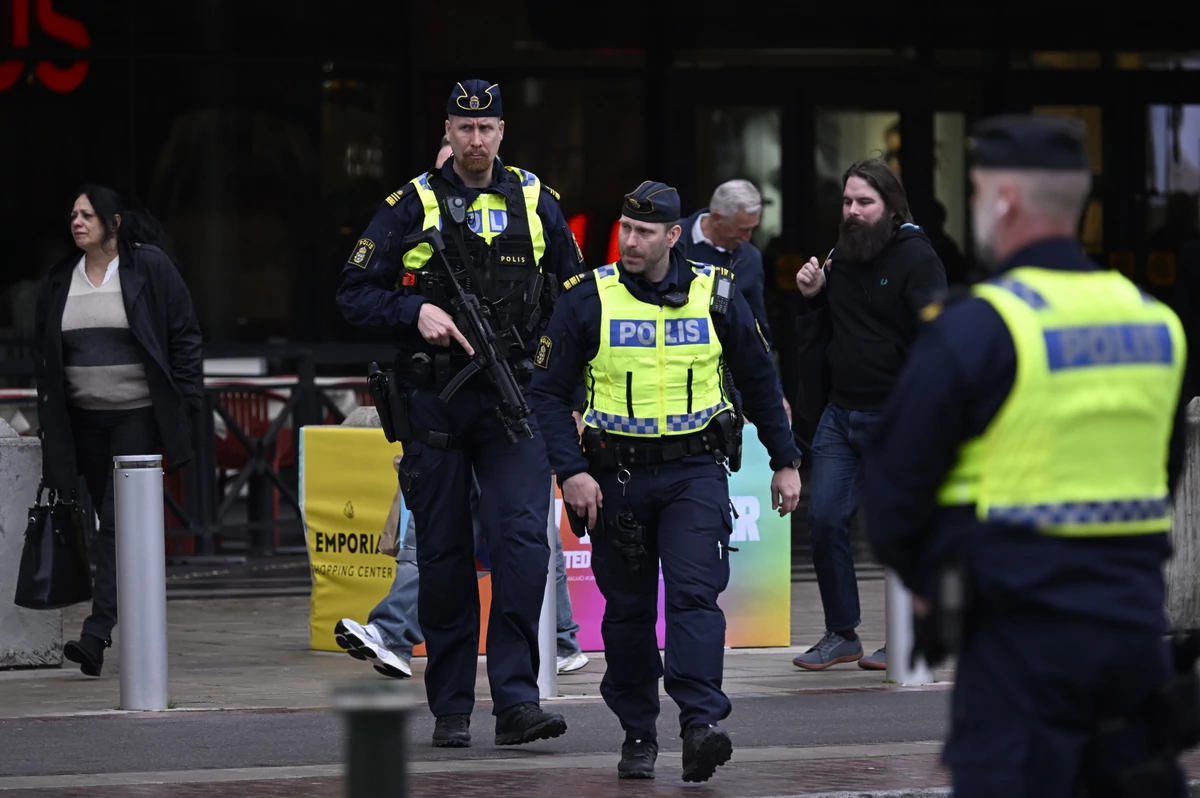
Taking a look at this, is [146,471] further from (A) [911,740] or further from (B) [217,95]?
(B) [217,95]

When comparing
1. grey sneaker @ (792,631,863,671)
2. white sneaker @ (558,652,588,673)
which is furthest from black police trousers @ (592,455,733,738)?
grey sneaker @ (792,631,863,671)

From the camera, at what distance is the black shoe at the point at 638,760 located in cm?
670

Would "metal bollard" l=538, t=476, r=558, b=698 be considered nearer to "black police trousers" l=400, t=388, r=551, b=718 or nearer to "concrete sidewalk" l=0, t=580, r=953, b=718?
"concrete sidewalk" l=0, t=580, r=953, b=718

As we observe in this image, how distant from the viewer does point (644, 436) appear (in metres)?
6.77

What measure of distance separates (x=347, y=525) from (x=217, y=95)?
6187mm

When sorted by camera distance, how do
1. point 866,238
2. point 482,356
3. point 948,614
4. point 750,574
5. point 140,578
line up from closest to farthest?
point 948,614 → point 482,356 → point 140,578 → point 866,238 → point 750,574

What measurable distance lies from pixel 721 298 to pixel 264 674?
3.09 m

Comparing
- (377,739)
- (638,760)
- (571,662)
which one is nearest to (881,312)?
(571,662)

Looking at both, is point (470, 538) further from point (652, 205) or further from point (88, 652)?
point (88, 652)

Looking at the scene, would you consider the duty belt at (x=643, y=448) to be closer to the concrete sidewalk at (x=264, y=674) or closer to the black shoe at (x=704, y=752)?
the black shoe at (x=704, y=752)

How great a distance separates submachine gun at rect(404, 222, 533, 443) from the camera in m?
7.17

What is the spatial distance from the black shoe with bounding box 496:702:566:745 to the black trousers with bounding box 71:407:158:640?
8.05 ft

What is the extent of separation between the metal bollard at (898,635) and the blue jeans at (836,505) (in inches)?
14.9

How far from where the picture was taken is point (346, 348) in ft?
49.9
